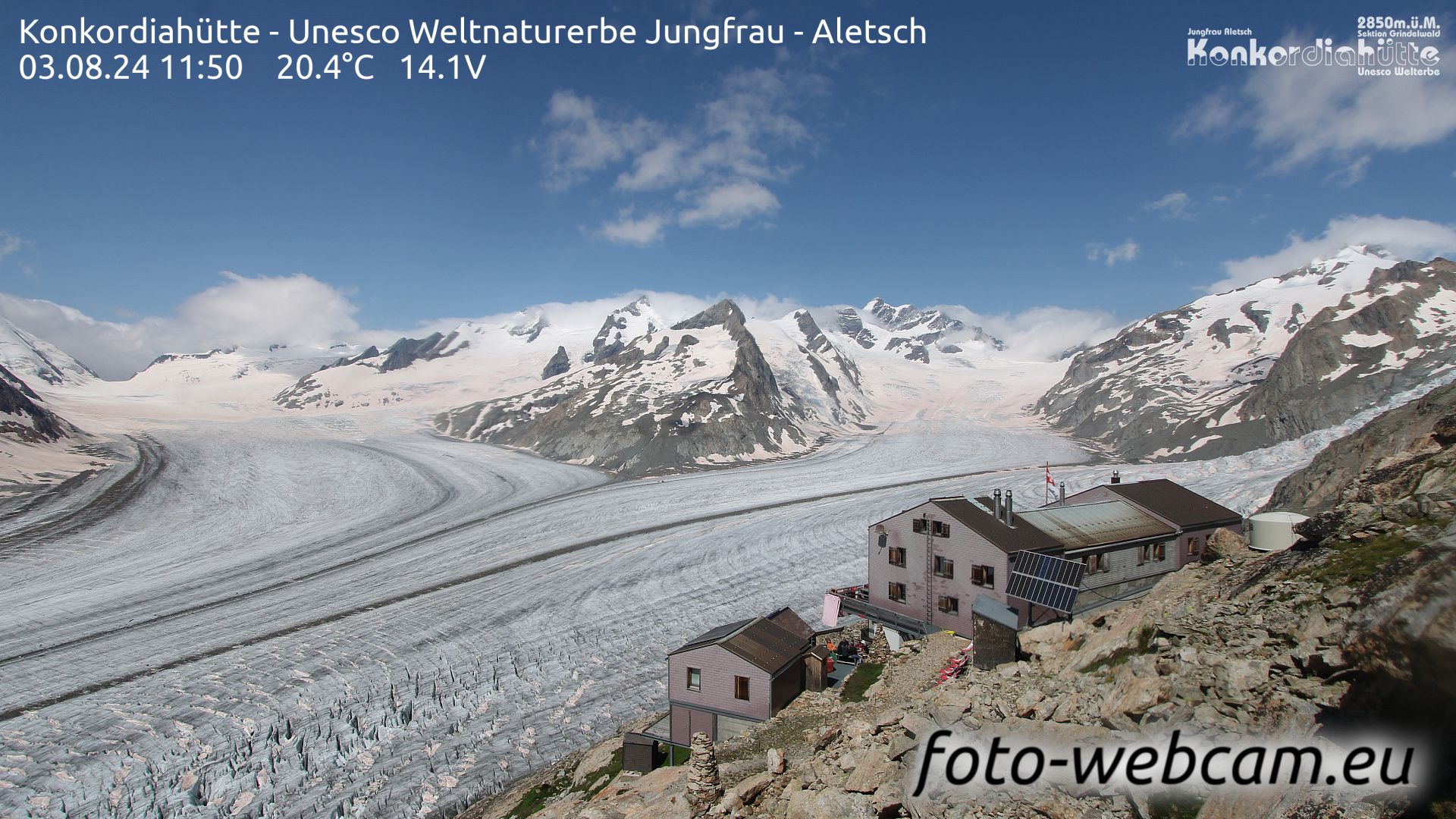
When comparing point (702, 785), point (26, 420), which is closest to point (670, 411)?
point (26, 420)

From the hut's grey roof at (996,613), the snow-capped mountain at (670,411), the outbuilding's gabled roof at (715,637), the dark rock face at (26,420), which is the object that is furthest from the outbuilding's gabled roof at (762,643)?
the dark rock face at (26,420)

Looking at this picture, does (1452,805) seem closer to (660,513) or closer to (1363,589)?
(1363,589)

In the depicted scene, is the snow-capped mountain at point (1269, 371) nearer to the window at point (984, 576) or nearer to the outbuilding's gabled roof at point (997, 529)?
the outbuilding's gabled roof at point (997, 529)

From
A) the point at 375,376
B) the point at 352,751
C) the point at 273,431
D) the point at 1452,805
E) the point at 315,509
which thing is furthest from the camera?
the point at 375,376

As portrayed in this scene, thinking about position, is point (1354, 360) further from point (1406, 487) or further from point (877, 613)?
point (1406, 487)

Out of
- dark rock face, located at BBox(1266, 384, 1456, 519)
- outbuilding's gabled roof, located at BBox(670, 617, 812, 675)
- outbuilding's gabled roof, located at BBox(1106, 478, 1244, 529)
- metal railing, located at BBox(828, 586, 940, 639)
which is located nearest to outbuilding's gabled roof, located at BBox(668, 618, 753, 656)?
outbuilding's gabled roof, located at BBox(670, 617, 812, 675)

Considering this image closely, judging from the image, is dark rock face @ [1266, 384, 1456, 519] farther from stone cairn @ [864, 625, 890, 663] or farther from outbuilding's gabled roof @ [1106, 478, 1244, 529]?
outbuilding's gabled roof @ [1106, 478, 1244, 529]

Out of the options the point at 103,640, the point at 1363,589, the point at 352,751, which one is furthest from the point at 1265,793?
the point at 103,640
